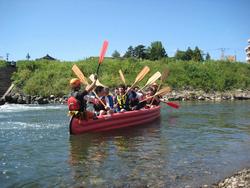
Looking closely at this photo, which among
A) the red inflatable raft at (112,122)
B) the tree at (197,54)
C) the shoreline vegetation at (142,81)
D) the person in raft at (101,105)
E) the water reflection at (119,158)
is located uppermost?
the tree at (197,54)

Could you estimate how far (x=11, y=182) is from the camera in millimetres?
4730

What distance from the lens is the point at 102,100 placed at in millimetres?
10219

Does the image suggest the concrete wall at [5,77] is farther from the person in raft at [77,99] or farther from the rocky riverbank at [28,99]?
the person in raft at [77,99]

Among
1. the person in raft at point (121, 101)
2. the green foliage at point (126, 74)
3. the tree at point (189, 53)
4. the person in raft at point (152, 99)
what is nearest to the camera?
the person in raft at point (121, 101)

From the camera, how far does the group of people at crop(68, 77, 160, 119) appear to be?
8133 millimetres

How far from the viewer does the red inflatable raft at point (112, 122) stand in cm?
850

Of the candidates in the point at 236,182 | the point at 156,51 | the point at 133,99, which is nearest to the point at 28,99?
the point at 133,99

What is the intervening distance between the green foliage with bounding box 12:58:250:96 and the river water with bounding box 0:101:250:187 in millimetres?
Result: 18832

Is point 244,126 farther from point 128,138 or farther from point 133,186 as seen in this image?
point 133,186

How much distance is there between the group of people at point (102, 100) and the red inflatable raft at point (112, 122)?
18cm

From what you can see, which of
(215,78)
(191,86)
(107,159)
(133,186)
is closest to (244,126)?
(107,159)

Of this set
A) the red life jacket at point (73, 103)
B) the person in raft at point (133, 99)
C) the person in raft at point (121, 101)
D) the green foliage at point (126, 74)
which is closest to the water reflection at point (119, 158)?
the red life jacket at point (73, 103)

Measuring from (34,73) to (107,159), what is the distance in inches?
1045

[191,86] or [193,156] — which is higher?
[191,86]
